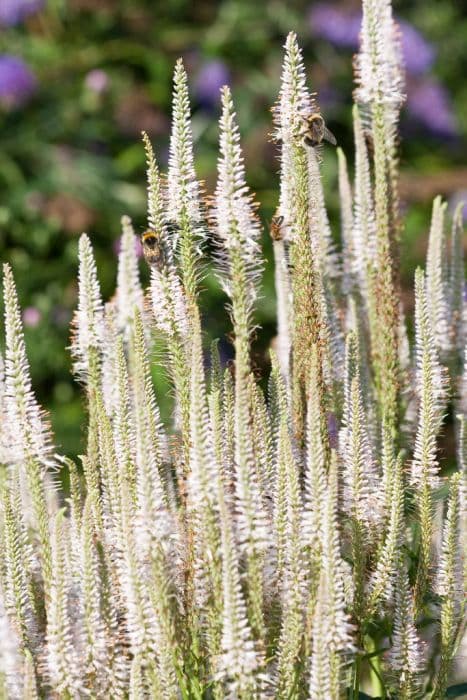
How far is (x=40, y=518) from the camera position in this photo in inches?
48.3

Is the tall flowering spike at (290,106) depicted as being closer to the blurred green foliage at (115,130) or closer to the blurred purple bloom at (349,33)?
the blurred green foliage at (115,130)

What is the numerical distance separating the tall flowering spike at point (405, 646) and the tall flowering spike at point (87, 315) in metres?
0.49

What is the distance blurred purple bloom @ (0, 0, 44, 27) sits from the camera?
15.0 feet

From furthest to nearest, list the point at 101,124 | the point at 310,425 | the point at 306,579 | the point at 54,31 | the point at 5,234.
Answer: the point at 54,31 < the point at 101,124 < the point at 5,234 < the point at 306,579 < the point at 310,425

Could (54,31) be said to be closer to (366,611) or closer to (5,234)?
(5,234)

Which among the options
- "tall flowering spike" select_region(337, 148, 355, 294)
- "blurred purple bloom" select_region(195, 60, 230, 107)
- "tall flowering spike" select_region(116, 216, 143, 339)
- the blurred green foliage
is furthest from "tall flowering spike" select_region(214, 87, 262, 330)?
"blurred purple bloom" select_region(195, 60, 230, 107)

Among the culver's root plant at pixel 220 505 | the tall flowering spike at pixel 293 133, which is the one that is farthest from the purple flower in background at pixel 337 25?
the tall flowering spike at pixel 293 133

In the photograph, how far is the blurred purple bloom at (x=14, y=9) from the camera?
4.57 meters

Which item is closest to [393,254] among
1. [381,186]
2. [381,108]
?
[381,186]

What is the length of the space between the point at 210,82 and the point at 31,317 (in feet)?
4.75

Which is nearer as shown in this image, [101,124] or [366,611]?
[366,611]

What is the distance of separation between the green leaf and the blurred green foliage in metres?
1.92

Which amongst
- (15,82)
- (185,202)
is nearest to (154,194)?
(185,202)

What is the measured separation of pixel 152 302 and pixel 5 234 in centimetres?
286
